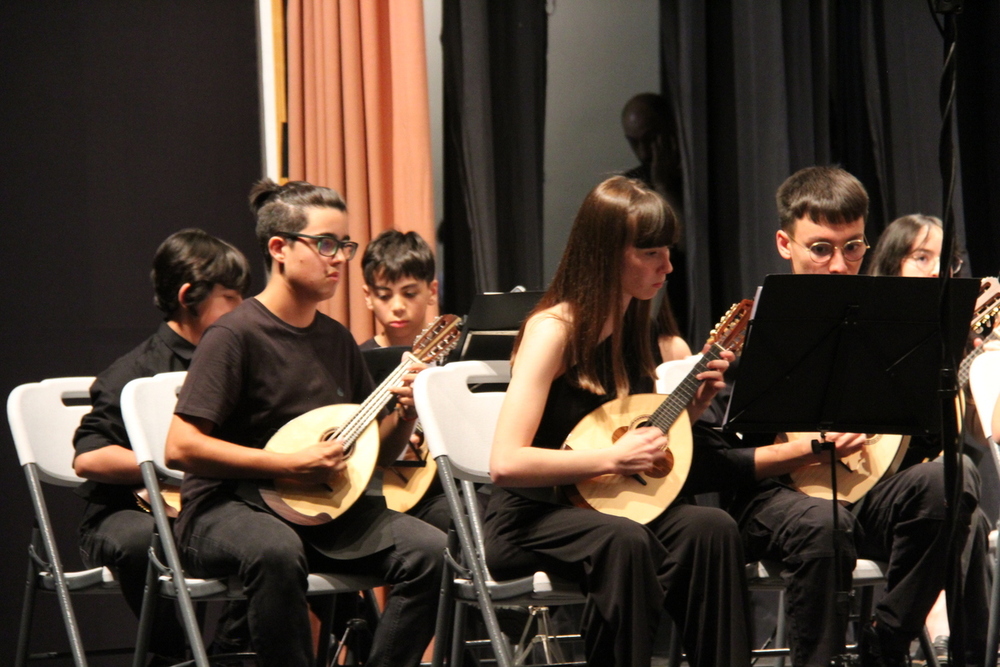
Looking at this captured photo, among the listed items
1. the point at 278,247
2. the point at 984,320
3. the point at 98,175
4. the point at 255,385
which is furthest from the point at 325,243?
the point at 984,320

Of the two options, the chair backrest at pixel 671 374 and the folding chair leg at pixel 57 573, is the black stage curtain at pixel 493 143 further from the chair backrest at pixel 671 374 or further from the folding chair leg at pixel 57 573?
the folding chair leg at pixel 57 573

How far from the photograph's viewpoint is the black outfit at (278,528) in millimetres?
2529

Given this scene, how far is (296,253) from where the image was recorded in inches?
115

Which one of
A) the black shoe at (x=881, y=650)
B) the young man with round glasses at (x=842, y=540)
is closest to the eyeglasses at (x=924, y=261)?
the young man with round glasses at (x=842, y=540)

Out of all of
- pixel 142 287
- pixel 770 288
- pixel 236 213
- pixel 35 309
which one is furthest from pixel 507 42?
pixel 770 288

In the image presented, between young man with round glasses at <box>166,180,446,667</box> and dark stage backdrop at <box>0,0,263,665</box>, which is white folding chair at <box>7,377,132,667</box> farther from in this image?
dark stage backdrop at <box>0,0,263,665</box>

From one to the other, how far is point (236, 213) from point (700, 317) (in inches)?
66.4

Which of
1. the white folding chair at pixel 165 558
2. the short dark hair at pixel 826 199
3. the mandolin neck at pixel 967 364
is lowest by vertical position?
the white folding chair at pixel 165 558

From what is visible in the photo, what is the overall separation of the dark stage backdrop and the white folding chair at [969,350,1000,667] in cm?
252

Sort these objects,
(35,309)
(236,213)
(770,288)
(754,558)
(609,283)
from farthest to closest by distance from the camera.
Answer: (236,213), (35,309), (754,558), (609,283), (770,288)

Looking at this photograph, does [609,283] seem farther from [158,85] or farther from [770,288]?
[158,85]

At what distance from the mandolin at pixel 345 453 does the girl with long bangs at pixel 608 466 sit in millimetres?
333

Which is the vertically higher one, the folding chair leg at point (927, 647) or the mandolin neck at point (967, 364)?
the mandolin neck at point (967, 364)

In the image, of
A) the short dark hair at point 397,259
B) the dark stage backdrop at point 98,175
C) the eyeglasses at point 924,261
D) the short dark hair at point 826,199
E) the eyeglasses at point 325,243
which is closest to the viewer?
the eyeglasses at point 325,243
